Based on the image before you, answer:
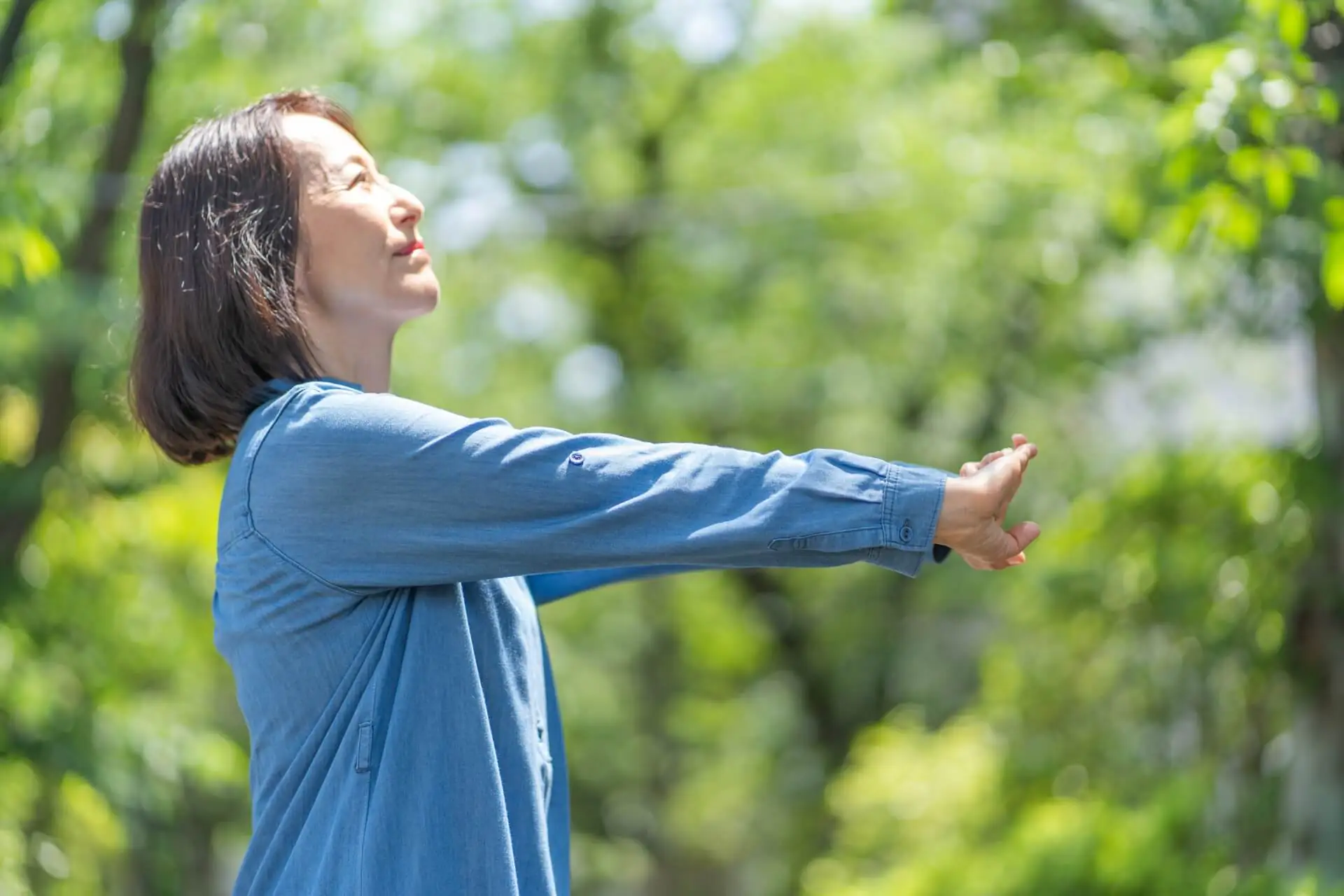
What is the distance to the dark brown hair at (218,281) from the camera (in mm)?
1597

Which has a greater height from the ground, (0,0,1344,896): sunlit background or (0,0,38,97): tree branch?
(0,0,38,97): tree branch

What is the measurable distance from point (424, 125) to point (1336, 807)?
7.24 m

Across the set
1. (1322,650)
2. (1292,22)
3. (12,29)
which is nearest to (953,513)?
(1292,22)

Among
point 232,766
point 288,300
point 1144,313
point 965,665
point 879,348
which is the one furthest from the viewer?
point 965,665

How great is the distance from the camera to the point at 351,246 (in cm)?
166

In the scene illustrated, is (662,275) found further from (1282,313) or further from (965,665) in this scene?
(1282,313)

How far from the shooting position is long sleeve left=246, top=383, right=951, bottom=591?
1295mm

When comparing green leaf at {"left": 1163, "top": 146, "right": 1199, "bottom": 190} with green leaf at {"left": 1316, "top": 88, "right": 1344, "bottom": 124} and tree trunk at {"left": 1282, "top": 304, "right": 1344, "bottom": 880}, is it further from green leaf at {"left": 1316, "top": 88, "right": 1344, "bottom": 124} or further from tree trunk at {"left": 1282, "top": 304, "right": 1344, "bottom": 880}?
tree trunk at {"left": 1282, "top": 304, "right": 1344, "bottom": 880}

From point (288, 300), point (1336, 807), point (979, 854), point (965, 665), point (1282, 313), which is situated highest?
point (288, 300)

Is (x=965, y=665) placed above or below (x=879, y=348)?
below

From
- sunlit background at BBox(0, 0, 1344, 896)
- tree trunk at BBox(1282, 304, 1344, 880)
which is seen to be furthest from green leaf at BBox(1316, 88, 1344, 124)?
tree trunk at BBox(1282, 304, 1344, 880)

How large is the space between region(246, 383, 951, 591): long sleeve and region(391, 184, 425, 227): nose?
1.06ft

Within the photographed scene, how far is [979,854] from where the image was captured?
6.66m

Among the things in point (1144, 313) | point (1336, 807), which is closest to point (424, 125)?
point (1144, 313)
